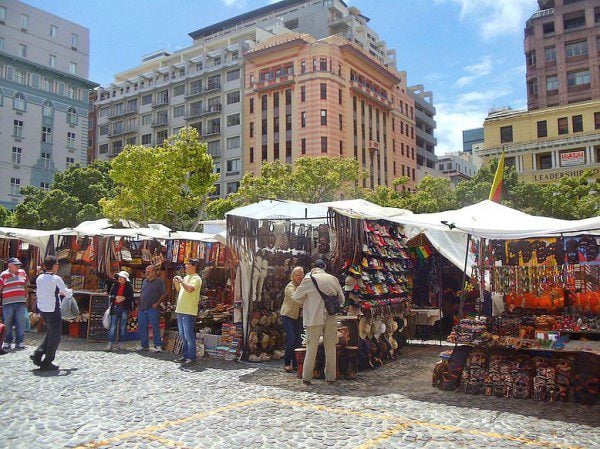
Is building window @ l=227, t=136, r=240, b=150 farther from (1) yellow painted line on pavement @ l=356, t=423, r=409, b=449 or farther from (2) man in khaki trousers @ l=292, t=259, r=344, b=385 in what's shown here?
(1) yellow painted line on pavement @ l=356, t=423, r=409, b=449

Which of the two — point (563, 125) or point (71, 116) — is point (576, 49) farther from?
point (71, 116)

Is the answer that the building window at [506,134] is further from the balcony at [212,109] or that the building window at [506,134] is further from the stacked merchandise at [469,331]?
the stacked merchandise at [469,331]

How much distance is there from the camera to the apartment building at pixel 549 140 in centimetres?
4172

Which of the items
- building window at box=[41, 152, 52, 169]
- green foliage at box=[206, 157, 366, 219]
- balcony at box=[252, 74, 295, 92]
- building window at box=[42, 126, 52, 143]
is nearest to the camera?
green foliage at box=[206, 157, 366, 219]

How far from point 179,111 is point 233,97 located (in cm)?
810

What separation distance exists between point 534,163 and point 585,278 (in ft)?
127

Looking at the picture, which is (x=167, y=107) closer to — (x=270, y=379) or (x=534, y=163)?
(x=534, y=163)

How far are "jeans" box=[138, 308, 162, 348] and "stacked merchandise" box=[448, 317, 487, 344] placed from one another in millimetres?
5608

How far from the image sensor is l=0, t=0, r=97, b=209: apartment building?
49750 mm

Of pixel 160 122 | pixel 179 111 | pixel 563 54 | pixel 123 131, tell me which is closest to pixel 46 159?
pixel 160 122

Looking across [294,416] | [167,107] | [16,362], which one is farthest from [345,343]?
[167,107]

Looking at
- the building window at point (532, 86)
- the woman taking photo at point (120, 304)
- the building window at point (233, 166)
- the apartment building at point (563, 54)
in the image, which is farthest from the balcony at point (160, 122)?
the woman taking photo at point (120, 304)

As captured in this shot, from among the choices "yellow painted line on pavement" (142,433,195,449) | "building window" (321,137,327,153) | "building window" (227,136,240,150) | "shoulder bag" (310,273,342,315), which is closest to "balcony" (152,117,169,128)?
"building window" (227,136,240,150)

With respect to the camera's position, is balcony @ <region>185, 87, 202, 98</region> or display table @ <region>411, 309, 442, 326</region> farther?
balcony @ <region>185, 87, 202, 98</region>
